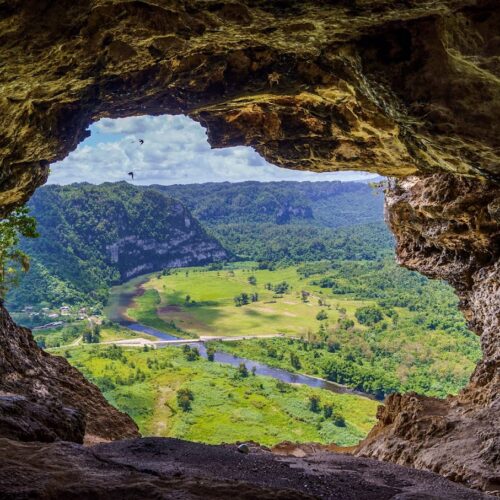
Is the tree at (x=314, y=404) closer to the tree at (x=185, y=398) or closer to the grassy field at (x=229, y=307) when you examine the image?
the tree at (x=185, y=398)

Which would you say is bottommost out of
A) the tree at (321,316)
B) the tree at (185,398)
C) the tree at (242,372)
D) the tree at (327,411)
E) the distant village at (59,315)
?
the tree at (321,316)

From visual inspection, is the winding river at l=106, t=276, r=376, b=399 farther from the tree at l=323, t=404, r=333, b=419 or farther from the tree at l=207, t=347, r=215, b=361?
the tree at l=323, t=404, r=333, b=419

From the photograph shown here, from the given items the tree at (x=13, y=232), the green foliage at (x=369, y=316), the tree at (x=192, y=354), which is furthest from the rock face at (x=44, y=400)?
the green foliage at (x=369, y=316)

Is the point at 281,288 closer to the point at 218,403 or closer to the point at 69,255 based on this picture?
the point at 69,255

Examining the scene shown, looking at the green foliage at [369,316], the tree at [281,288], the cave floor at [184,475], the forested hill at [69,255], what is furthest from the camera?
the tree at [281,288]

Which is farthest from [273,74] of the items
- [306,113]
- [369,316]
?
[369,316]

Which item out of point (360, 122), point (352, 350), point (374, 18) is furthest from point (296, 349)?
point (374, 18)

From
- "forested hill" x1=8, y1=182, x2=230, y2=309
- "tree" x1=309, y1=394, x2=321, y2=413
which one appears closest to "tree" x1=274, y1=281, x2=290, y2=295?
"forested hill" x1=8, y1=182, x2=230, y2=309
